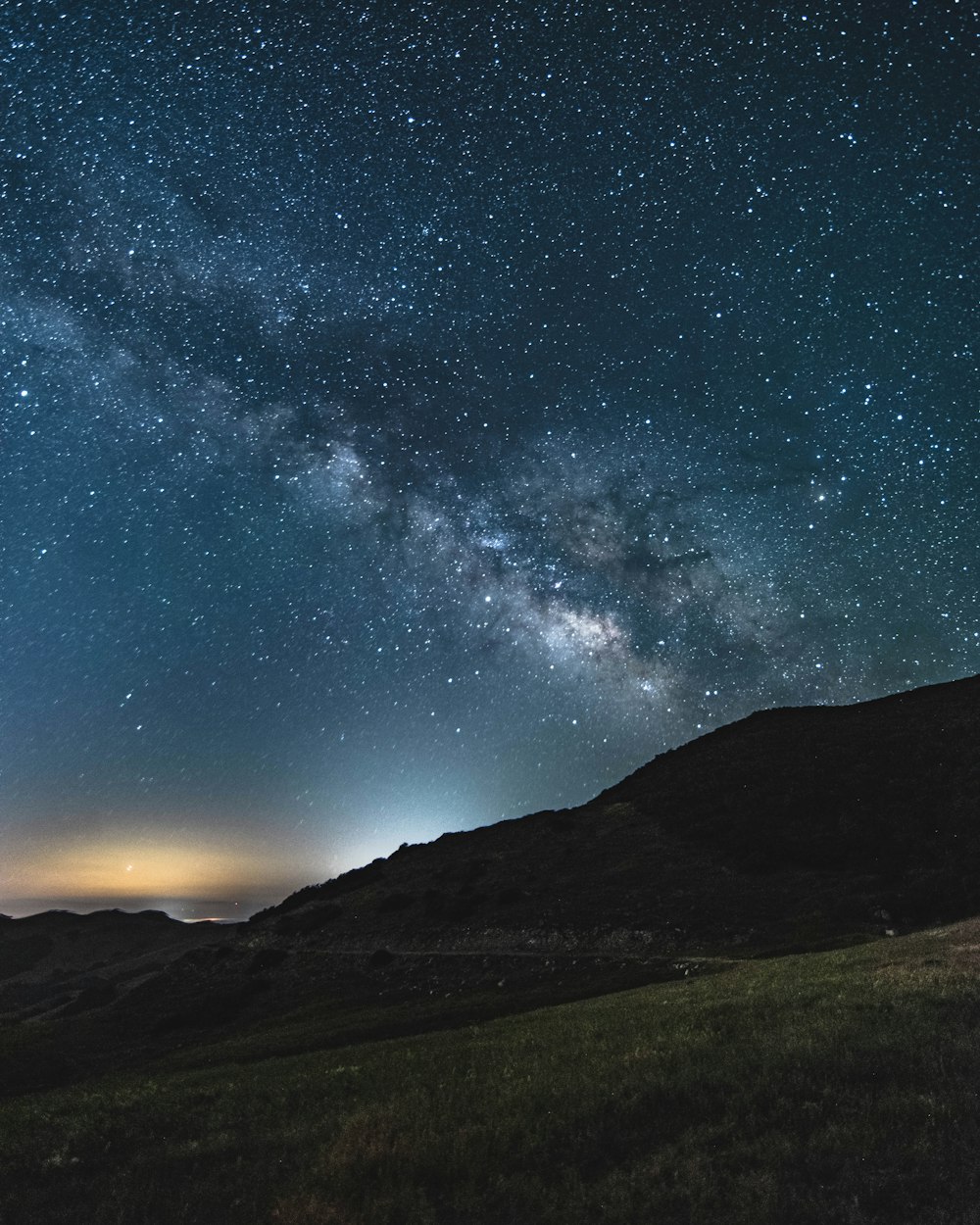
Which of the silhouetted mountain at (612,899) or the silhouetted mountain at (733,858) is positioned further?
the silhouetted mountain at (733,858)

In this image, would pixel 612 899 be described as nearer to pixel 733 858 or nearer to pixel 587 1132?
pixel 733 858

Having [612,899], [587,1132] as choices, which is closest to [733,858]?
[612,899]

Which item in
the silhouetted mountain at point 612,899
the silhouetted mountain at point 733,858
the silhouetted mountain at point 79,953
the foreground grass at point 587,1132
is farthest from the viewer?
the silhouetted mountain at point 79,953

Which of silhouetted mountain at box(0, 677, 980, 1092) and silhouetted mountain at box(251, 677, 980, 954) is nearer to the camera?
silhouetted mountain at box(0, 677, 980, 1092)

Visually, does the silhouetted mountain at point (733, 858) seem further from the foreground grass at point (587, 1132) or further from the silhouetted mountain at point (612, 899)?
the foreground grass at point (587, 1132)

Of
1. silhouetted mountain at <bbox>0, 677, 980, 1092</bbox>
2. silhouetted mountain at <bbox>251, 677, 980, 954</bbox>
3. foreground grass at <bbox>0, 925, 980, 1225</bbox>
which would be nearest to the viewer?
foreground grass at <bbox>0, 925, 980, 1225</bbox>

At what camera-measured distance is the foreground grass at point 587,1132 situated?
8672 millimetres

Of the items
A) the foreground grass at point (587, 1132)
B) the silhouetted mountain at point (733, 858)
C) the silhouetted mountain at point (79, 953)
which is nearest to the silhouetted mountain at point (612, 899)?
the silhouetted mountain at point (733, 858)

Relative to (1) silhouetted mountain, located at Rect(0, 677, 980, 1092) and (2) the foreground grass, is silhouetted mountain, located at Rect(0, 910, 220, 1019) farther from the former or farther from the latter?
(2) the foreground grass

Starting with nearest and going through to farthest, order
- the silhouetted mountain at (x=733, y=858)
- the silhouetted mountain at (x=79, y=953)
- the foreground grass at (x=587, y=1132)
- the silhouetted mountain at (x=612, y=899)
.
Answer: the foreground grass at (x=587, y=1132), the silhouetted mountain at (x=612, y=899), the silhouetted mountain at (x=733, y=858), the silhouetted mountain at (x=79, y=953)

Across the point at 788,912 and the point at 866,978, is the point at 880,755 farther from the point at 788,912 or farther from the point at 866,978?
the point at 866,978

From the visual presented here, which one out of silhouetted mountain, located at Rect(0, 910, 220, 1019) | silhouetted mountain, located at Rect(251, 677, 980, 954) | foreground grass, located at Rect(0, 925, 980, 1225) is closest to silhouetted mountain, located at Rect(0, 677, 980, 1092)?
silhouetted mountain, located at Rect(251, 677, 980, 954)

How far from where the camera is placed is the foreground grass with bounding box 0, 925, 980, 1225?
8.67m

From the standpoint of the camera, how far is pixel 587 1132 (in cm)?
1069
